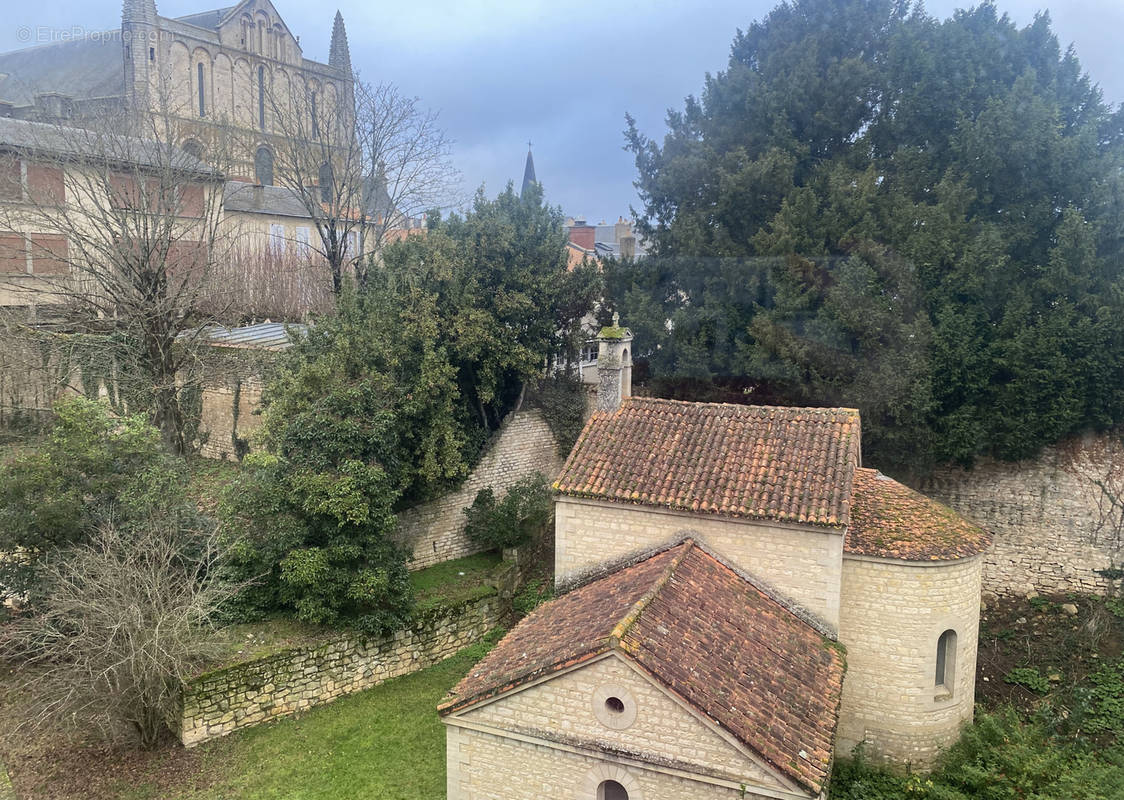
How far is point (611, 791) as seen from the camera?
9.24 m

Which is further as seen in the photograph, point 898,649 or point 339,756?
point 339,756

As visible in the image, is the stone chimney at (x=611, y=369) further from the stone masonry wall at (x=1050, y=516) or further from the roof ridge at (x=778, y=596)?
the stone masonry wall at (x=1050, y=516)

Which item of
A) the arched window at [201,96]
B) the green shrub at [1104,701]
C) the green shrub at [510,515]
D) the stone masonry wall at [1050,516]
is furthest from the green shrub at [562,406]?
the arched window at [201,96]

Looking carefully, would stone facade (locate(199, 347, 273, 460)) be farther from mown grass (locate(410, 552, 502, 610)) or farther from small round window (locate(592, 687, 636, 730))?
small round window (locate(592, 687, 636, 730))


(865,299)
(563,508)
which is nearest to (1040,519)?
(865,299)

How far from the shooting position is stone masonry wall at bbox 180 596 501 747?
41.6ft

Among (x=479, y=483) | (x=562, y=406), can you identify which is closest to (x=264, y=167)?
(x=562, y=406)

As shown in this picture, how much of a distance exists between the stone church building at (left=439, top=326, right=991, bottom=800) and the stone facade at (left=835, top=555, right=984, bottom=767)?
0.03m

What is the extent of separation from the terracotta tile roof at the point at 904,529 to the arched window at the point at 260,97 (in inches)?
1935

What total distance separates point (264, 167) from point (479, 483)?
37038mm

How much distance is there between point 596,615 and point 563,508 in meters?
2.87

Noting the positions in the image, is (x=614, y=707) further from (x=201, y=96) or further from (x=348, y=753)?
(x=201, y=96)

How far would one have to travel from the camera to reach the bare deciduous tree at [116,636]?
1160cm

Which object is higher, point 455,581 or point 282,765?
point 455,581
